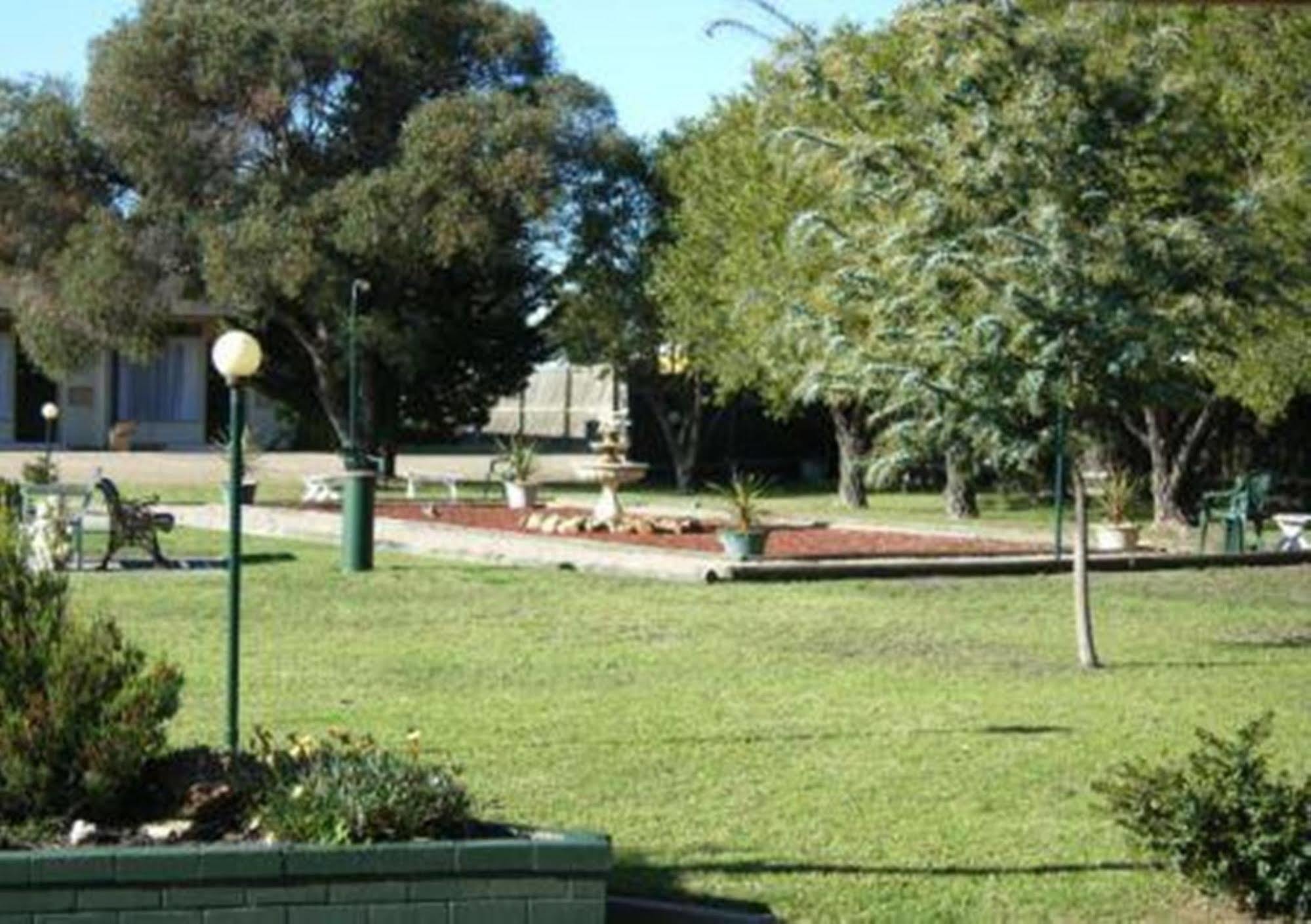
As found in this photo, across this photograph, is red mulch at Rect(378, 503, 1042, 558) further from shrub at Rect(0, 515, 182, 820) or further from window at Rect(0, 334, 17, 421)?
window at Rect(0, 334, 17, 421)

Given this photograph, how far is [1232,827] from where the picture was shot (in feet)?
23.9

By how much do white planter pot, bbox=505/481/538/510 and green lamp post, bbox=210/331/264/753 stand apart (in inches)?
821

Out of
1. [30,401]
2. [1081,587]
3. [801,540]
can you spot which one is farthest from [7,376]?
[1081,587]

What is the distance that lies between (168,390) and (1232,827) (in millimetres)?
49644

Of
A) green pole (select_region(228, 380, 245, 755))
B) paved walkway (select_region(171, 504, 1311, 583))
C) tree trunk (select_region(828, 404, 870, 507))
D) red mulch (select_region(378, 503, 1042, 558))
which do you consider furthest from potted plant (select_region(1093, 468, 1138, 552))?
green pole (select_region(228, 380, 245, 755))

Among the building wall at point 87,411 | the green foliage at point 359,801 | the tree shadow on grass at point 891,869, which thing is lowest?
the tree shadow on grass at point 891,869

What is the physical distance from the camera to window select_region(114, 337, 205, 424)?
54.4m

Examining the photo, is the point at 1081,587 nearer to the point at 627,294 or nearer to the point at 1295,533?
the point at 1295,533

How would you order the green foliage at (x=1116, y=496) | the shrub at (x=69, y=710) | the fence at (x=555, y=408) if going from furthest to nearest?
the fence at (x=555, y=408), the green foliage at (x=1116, y=496), the shrub at (x=69, y=710)

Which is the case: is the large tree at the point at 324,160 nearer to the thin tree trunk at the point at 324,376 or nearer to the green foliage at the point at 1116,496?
the thin tree trunk at the point at 324,376

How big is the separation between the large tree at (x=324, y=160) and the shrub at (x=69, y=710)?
3212 centimetres

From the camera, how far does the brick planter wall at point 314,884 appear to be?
5984 millimetres

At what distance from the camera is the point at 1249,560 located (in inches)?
923

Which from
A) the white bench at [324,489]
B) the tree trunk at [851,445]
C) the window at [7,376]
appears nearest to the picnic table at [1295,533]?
the tree trunk at [851,445]
